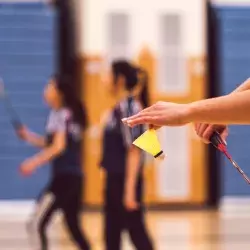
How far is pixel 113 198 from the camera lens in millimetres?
5113

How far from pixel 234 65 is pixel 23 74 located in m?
2.68

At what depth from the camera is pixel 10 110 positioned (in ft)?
32.5

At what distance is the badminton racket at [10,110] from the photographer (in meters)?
9.83

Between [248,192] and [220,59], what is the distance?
5.69ft

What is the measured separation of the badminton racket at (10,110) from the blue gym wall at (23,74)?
68 mm

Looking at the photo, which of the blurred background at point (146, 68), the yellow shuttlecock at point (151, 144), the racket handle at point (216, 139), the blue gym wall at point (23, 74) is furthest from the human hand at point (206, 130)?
the blue gym wall at point (23, 74)

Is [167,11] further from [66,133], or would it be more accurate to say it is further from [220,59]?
[66,133]

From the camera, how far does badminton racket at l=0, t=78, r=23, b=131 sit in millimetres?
9830

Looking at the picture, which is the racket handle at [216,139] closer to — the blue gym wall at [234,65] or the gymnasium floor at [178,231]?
the gymnasium floor at [178,231]

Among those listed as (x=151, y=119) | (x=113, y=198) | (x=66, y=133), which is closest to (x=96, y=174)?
(x=66, y=133)

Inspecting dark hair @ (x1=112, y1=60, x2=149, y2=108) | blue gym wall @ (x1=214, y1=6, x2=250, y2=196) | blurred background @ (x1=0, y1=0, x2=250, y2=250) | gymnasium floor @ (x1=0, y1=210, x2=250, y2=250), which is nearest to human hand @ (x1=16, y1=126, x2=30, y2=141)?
blurred background @ (x1=0, y1=0, x2=250, y2=250)

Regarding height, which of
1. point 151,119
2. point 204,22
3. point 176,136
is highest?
point 204,22

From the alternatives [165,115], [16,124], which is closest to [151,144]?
[165,115]

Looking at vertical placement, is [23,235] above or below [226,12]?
below
